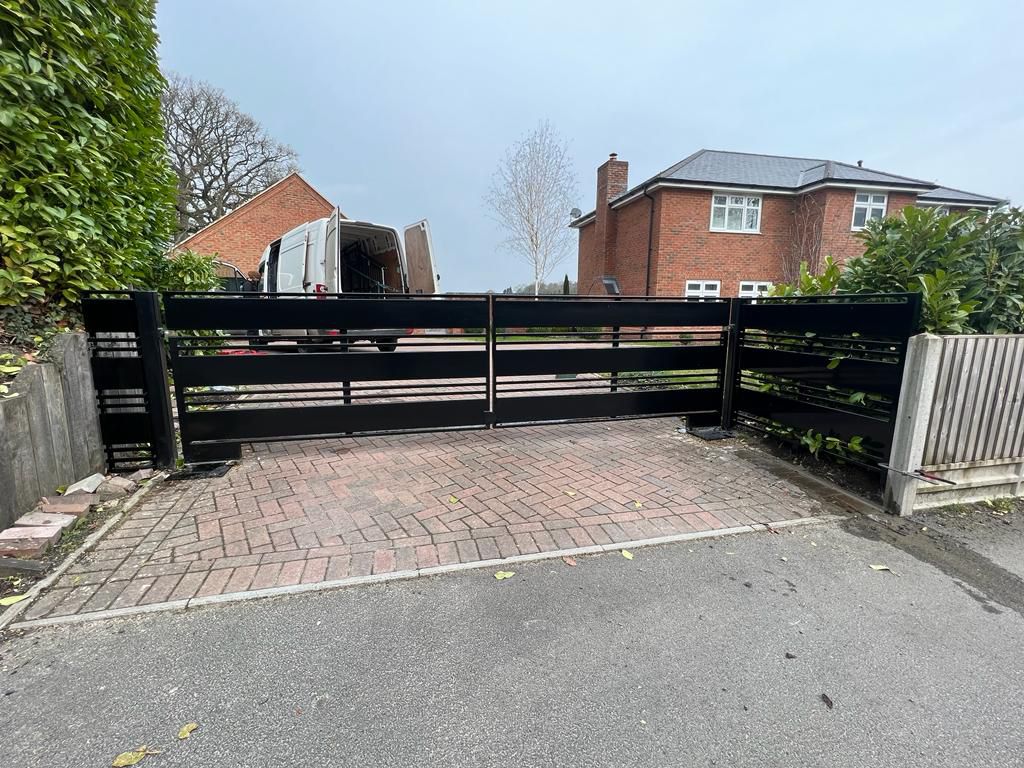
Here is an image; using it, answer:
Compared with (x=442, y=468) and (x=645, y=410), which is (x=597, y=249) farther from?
(x=442, y=468)

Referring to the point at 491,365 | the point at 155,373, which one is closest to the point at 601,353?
the point at 491,365

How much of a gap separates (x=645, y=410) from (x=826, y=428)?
1.63m

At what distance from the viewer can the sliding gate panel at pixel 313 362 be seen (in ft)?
12.7

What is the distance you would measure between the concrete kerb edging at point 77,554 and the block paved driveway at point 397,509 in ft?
0.15

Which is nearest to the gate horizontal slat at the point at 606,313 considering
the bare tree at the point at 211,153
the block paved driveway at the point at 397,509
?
the block paved driveway at the point at 397,509

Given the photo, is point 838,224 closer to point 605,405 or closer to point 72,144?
point 605,405

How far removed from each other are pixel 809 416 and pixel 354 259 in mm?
8099

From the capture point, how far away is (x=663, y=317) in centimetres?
489

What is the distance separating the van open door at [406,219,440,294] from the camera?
785cm

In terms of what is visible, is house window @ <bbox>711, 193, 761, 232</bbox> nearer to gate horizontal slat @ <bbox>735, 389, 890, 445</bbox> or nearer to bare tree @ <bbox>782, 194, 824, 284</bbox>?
bare tree @ <bbox>782, 194, 824, 284</bbox>

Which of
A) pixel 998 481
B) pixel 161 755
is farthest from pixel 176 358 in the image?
pixel 998 481

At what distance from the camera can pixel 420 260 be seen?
798 cm

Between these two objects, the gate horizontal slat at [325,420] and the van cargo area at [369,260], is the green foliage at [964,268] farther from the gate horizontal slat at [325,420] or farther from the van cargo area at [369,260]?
the van cargo area at [369,260]

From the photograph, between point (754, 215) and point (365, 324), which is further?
point (754, 215)
